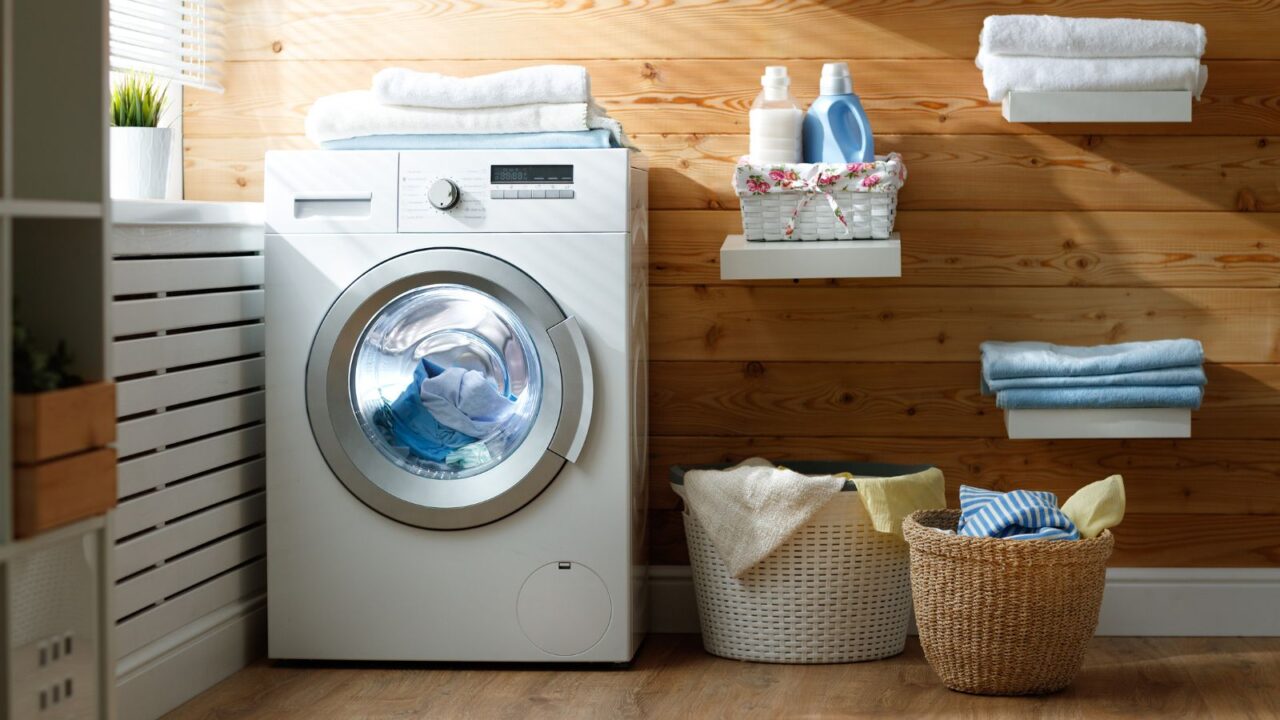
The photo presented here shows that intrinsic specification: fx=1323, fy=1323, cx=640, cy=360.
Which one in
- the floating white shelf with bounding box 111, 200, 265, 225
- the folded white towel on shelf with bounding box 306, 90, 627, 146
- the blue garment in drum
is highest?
the folded white towel on shelf with bounding box 306, 90, 627, 146

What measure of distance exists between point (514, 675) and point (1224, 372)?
57.2 inches

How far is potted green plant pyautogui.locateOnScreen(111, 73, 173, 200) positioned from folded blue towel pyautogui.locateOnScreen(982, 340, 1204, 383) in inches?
60.0

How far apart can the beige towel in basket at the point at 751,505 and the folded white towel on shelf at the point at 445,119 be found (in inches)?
24.8

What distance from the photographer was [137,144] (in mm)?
2314

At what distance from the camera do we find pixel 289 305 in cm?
229

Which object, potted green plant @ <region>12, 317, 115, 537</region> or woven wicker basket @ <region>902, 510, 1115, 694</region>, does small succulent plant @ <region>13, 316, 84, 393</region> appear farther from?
woven wicker basket @ <region>902, 510, 1115, 694</region>

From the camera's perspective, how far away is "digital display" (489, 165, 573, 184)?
7.35 ft

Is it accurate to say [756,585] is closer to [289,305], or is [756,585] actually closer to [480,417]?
[480,417]

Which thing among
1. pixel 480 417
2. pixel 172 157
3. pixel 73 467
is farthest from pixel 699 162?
pixel 73 467

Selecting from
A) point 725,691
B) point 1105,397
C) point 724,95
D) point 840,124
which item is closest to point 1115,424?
point 1105,397

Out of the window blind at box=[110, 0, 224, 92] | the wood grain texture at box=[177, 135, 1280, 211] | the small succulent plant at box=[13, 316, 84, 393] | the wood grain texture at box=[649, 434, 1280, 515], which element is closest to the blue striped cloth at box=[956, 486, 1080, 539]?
the wood grain texture at box=[649, 434, 1280, 515]

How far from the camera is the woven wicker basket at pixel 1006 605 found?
6.77 ft

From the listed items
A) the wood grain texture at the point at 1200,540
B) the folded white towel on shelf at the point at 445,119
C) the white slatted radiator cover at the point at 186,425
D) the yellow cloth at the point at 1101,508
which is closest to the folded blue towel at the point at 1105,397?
the yellow cloth at the point at 1101,508

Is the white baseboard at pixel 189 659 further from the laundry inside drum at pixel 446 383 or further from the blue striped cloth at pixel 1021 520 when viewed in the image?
the blue striped cloth at pixel 1021 520
